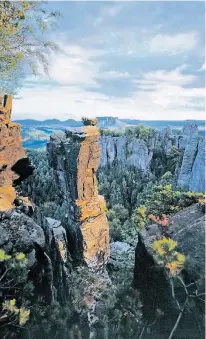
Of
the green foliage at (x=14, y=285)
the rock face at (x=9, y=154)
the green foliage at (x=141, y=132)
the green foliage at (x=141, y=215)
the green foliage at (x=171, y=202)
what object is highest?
the green foliage at (x=141, y=132)

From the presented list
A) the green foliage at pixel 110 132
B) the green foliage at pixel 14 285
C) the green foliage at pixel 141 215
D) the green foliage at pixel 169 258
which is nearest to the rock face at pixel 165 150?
the green foliage at pixel 110 132

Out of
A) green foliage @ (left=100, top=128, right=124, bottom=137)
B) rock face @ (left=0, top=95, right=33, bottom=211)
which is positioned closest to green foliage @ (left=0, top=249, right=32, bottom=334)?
rock face @ (left=0, top=95, right=33, bottom=211)

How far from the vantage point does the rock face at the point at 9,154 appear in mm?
8188

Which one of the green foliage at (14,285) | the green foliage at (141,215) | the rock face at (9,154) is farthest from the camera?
the rock face at (9,154)

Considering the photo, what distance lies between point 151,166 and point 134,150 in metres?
4.96

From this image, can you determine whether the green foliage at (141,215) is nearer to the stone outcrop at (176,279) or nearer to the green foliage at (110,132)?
the stone outcrop at (176,279)

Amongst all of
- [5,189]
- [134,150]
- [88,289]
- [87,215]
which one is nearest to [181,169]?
[134,150]

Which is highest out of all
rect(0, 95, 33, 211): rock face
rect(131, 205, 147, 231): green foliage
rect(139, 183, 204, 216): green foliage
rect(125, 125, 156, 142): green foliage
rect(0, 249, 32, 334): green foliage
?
rect(125, 125, 156, 142): green foliage

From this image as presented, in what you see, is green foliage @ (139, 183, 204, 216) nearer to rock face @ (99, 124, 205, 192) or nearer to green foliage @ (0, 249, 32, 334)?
green foliage @ (0, 249, 32, 334)

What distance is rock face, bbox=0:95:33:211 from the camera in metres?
8.19

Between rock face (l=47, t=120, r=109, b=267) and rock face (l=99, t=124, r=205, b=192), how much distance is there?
903 inches

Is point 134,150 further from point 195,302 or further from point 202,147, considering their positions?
point 195,302

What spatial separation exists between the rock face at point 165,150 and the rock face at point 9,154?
30.1 m

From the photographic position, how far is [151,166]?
51.6 metres
